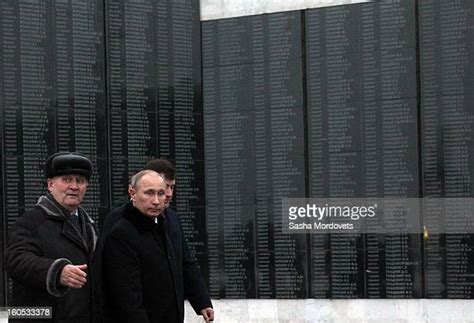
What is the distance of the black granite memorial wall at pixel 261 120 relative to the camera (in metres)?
9.30

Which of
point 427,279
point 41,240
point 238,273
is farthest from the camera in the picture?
point 238,273

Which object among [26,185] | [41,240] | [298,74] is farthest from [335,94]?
[41,240]

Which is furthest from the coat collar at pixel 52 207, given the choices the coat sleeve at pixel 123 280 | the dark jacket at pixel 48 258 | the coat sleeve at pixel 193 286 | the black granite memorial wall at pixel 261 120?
the black granite memorial wall at pixel 261 120

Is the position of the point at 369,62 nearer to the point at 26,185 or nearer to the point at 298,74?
the point at 298,74

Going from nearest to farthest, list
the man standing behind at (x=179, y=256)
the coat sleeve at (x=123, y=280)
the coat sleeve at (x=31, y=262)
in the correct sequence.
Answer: the coat sleeve at (x=31, y=262)
the coat sleeve at (x=123, y=280)
the man standing behind at (x=179, y=256)

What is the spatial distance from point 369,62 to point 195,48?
1987mm

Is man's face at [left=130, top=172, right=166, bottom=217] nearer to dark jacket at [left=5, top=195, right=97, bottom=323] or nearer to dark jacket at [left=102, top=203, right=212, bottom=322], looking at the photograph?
dark jacket at [left=102, top=203, right=212, bottom=322]

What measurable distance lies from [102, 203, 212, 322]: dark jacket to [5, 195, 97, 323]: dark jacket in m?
0.19

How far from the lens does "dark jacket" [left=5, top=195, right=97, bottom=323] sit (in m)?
3.96

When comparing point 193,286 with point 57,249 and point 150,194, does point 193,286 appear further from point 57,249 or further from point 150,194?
point 57,249

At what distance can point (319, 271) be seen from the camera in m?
9.67

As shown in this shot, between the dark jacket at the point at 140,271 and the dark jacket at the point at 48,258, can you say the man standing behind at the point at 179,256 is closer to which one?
the dark jacket at the point at 140,271

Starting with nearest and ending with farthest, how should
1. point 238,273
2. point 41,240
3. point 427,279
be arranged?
point 41,240, point 427,279, point 238,273

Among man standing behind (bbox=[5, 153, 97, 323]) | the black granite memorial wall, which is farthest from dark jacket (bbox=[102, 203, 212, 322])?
the black granite memorial wall
